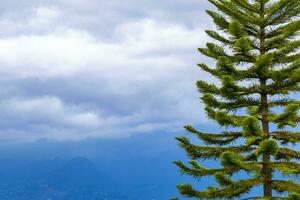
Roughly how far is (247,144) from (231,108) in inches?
111

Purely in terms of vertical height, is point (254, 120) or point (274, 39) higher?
point (274, 39)

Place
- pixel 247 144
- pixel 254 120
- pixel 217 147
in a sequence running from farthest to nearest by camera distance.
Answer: pixel 217 147 < pixel 247 144 < pixel 254 120

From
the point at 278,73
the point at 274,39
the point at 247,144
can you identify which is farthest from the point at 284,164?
the point at 274,39

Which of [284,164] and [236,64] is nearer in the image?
[284,164]

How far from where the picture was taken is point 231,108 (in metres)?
27.2

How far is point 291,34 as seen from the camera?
27.5 m

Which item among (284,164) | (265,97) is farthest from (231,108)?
(284,164)

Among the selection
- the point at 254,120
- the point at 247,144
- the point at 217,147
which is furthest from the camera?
the point at 217,147

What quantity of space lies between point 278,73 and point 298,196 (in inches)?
214

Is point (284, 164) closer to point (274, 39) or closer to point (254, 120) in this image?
point (254, 120)

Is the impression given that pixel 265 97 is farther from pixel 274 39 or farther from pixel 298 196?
pixel 298 196

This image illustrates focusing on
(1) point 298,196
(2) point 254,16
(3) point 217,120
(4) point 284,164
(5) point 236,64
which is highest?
(2) point 254,16

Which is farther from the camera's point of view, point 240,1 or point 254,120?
point 240,1

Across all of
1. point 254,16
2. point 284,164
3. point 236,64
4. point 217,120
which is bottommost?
point 284,164
